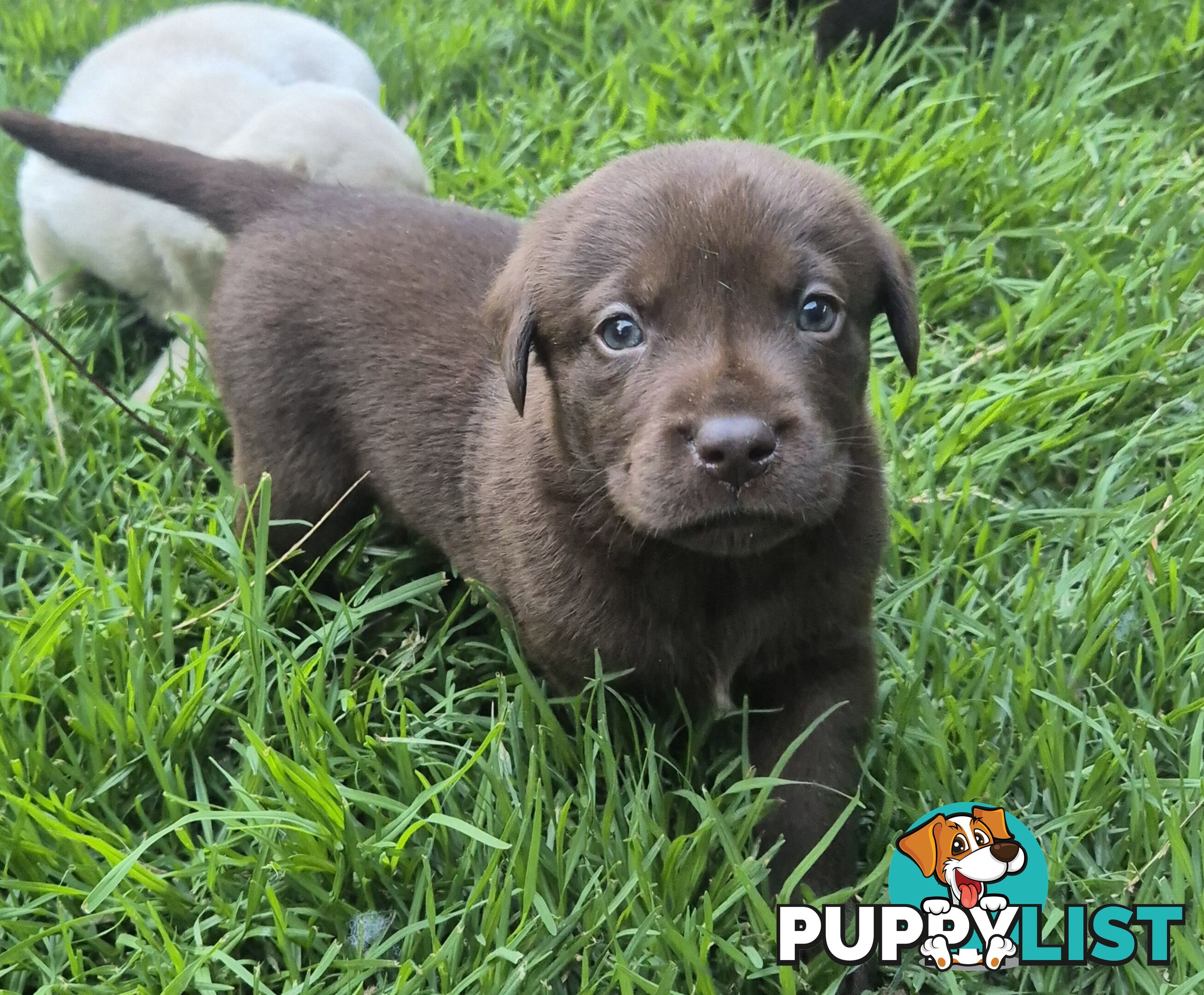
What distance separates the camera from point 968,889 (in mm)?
1971

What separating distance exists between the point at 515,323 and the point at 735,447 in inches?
21.9

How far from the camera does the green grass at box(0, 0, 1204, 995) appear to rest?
202 centimetres

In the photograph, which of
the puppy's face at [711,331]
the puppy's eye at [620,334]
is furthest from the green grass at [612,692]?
the puppy's eye at [620,334]

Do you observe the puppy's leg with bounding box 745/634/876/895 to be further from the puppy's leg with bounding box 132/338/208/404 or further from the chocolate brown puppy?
the puppy's leg with bounding box 132/338/208/404

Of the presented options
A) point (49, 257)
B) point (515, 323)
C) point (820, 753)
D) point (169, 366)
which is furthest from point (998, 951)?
point (49, 257)

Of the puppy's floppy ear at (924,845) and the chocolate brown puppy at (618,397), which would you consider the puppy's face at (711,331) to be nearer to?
the chocolate brown puppy at (618,397)

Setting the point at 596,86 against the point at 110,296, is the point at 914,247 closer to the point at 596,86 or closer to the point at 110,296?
the point at 596,86

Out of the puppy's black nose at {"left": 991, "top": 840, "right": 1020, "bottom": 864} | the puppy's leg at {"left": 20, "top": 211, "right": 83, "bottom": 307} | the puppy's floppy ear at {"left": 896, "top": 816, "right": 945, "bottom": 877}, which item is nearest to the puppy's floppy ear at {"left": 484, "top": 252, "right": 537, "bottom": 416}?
the puppy's floppy ear at {"left": 896, "top": 816, "right": 945, "bottom": 877}

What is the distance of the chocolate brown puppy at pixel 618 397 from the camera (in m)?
1.86

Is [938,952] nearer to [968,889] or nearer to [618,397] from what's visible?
[968,889]

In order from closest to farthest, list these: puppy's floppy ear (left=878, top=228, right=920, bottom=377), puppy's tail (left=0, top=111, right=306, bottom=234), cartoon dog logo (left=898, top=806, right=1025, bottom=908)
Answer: cartoon dog logo (left=898, top=806, right=1025, bottom=908)
puppy's floppy ear (left=878, top=228, right=920, bottom=377)
puppy's tail (left=0, top=111, right=306, bottom=234)

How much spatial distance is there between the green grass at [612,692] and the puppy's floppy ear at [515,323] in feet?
2.12

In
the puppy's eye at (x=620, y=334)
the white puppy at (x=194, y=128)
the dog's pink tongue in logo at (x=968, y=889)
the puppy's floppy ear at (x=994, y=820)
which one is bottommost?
the dog's pink tongue in logo at (x=968, y=889)

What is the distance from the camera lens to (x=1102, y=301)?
10.7ft
